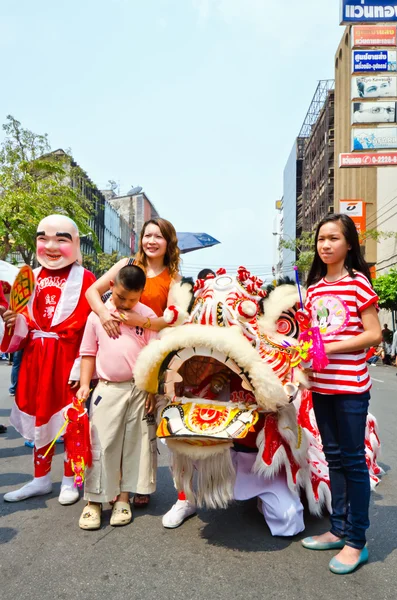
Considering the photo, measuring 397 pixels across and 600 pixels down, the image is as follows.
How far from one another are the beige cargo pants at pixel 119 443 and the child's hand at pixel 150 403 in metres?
0.02

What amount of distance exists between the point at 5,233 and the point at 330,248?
43.9 feet

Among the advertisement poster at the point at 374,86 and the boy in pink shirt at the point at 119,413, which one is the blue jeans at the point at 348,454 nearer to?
the boy in pink shirt at the point at 119,413

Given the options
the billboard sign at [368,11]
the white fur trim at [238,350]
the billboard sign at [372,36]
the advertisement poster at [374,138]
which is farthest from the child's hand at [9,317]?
the billboard sign at [368,11]

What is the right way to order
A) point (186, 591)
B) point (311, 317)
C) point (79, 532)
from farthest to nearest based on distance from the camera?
point (79, 532) < point (311, 317) < point (186, 591)

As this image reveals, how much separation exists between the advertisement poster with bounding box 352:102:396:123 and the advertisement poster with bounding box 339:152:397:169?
155cm

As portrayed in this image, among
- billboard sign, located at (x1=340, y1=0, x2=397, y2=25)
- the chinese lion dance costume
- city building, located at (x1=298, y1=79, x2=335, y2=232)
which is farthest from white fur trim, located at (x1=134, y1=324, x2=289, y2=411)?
city building, located at (x1=298, y1=79, x2=335, y2=232)

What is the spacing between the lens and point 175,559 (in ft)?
8.49

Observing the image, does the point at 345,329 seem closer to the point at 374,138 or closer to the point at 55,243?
the point at 55,243

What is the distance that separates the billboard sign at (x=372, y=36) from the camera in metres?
21.0

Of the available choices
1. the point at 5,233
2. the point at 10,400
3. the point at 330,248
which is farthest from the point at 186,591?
the point at 5,233

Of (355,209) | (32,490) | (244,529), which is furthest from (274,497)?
(355,209)

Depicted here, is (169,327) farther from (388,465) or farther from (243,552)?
(388,465)

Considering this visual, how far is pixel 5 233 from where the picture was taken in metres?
14.4

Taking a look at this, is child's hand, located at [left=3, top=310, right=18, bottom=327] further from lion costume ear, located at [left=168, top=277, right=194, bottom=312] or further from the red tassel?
lion costume ear, located at [left=168, top=277, right=194, bottom=312]
